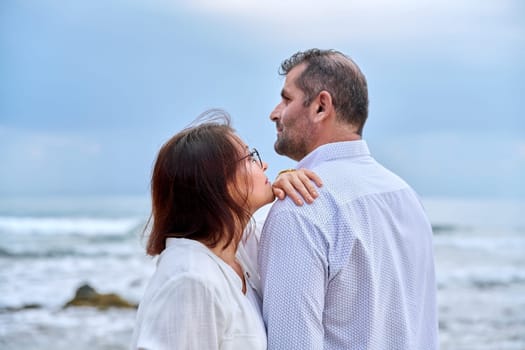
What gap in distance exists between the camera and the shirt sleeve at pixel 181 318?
4.80 ft

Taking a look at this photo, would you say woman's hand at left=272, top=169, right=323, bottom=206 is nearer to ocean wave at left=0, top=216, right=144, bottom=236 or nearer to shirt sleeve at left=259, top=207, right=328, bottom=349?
shirt sleeve at left=259, top=207, right=328, bottom=349

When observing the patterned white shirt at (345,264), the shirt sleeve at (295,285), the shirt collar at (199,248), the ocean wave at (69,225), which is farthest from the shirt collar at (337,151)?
the ocean wave at (69,225)

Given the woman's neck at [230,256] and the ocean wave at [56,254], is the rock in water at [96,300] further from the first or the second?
the woman's neck at [230,256]

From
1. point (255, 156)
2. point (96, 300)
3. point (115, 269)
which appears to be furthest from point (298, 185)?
point (115, 269)

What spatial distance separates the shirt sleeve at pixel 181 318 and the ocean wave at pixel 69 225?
557 inches

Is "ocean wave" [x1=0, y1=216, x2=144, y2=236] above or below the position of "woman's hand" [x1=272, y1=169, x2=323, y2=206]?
below

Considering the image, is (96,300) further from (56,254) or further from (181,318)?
(181,318)

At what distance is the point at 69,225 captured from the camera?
635 inches

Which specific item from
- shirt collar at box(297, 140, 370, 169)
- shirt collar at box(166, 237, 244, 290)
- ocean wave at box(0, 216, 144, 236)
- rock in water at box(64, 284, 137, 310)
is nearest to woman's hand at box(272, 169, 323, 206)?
shirt collar at box(297, 140, 370, 169)

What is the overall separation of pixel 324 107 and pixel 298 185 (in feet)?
0.97

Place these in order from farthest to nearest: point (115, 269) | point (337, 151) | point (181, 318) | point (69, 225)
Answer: point (69, 225)
point (115, 269)
point (337, 151)
point (181, 318)

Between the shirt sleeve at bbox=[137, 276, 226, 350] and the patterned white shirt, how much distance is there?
202 mm

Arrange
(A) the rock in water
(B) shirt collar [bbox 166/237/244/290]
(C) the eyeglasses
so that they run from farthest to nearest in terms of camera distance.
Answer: (A) the rock in water → (C) the eyeglasses → (B) shirt collar [bbox 166/237/244/290]

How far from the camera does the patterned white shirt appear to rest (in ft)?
5.36
